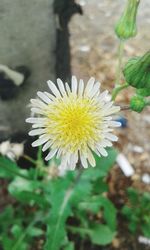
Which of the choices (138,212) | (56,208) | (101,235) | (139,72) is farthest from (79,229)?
(139,72)

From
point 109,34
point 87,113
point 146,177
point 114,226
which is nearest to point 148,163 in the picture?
point 146,177

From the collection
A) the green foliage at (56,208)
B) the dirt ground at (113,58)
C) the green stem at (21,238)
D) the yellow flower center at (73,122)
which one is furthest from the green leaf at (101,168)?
the yellow flower center at (73,122)

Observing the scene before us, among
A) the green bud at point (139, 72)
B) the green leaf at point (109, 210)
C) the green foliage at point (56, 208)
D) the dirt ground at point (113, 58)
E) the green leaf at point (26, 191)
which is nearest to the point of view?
the green bud at point (139, 72)

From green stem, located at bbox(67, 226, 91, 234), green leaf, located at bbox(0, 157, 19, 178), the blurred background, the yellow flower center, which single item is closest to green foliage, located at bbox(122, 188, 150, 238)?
the blurred background

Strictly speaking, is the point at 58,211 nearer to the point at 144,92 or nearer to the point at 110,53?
the point at 144,92

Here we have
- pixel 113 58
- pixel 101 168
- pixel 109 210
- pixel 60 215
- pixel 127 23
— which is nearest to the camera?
pixel 127 23

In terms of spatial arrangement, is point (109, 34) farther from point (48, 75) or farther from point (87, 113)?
point (87, 113)

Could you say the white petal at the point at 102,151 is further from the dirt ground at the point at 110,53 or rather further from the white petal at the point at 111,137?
the dirt ground at the point at 110,53
